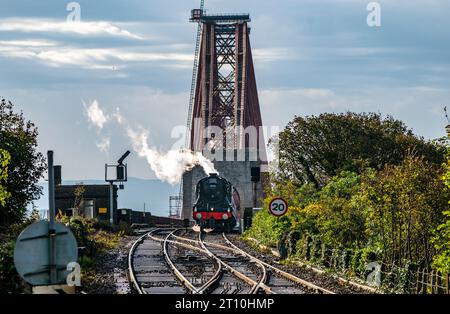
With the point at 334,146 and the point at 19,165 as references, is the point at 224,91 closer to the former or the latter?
the point at 334,146

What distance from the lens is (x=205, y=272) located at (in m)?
32.0

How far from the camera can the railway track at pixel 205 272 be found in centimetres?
2672

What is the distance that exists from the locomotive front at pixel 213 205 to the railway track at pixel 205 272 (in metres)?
14.6

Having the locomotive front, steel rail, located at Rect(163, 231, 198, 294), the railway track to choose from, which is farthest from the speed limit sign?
the locomotive front

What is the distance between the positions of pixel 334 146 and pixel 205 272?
36.5 metres

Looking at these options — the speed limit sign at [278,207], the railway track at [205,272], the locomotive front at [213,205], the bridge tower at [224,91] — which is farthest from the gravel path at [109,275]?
the bridge tower at [224,91]

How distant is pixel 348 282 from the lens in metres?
27.5

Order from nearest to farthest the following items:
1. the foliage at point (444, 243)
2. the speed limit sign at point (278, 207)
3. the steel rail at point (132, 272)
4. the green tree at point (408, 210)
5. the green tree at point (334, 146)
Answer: the foliage at point (444, 243) → the steel rail at point (132, 272) → the green tree at point (408, 210) → the speed limit sign at point (278, 207) → the green tree at point (334, 146)

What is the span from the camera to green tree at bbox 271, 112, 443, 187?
65.5 m

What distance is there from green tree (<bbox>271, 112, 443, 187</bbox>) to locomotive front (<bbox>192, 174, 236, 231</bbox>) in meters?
5.05

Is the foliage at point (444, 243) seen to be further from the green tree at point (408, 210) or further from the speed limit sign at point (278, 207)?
the speed limit sign at point (278, 207)

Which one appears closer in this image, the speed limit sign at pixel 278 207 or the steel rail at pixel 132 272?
the steel rail at pixel 132 272

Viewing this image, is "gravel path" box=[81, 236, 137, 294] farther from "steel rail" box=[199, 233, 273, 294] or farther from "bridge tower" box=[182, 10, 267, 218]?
"bridge tower" box=[182, 10, 267, 218]
